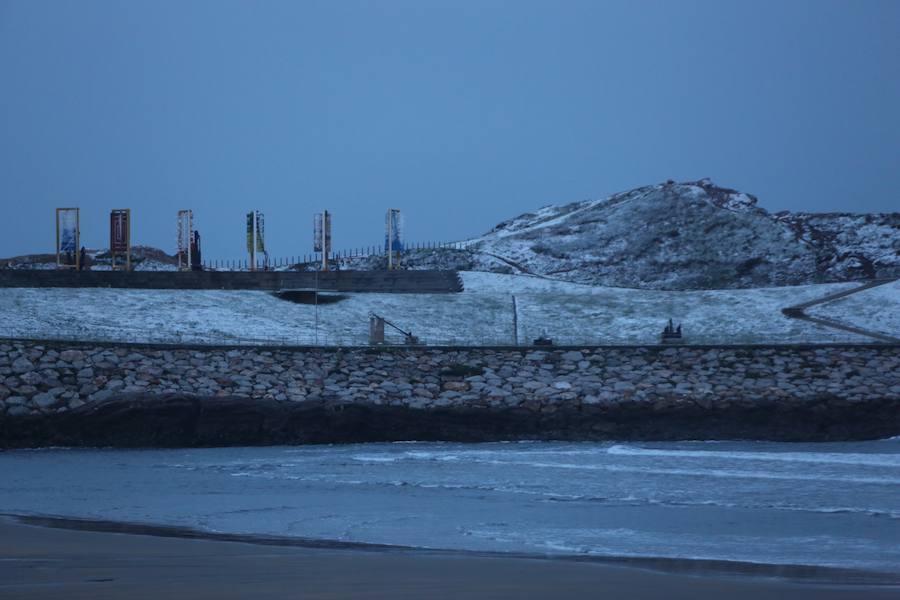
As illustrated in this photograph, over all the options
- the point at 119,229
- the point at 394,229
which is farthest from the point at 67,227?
the point at 394,229

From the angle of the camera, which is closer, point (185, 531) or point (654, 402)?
point (185, 531)

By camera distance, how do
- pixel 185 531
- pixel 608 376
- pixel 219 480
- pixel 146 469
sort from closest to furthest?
pixel 185 531 < pixel 219 480 < pixel 146 469 < pixel 608 376

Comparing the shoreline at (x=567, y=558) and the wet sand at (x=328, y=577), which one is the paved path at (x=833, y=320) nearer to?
the shoreline at (x=567, y=558)

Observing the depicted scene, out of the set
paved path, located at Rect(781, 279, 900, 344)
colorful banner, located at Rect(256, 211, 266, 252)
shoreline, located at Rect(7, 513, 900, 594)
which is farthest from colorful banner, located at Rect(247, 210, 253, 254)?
shoreline, located at Rect(7, 513, 900, 594)

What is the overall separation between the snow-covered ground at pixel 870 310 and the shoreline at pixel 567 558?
22700 millimetres

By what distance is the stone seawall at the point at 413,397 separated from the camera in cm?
2236

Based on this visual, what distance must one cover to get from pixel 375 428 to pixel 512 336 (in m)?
8.79

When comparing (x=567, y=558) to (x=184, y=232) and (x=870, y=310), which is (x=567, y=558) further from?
(x=184, y=232)

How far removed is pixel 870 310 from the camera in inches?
1262

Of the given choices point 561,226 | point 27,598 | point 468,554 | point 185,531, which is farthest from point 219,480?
point 561,226

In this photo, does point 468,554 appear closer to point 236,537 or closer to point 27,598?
point 236,537

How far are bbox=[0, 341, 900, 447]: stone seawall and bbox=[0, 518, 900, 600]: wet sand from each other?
12648mm

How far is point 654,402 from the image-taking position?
933 inches

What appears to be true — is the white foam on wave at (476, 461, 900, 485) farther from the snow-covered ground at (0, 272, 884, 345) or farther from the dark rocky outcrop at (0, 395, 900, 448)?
the snow-covered ground at (0, 272, 884, 345)
